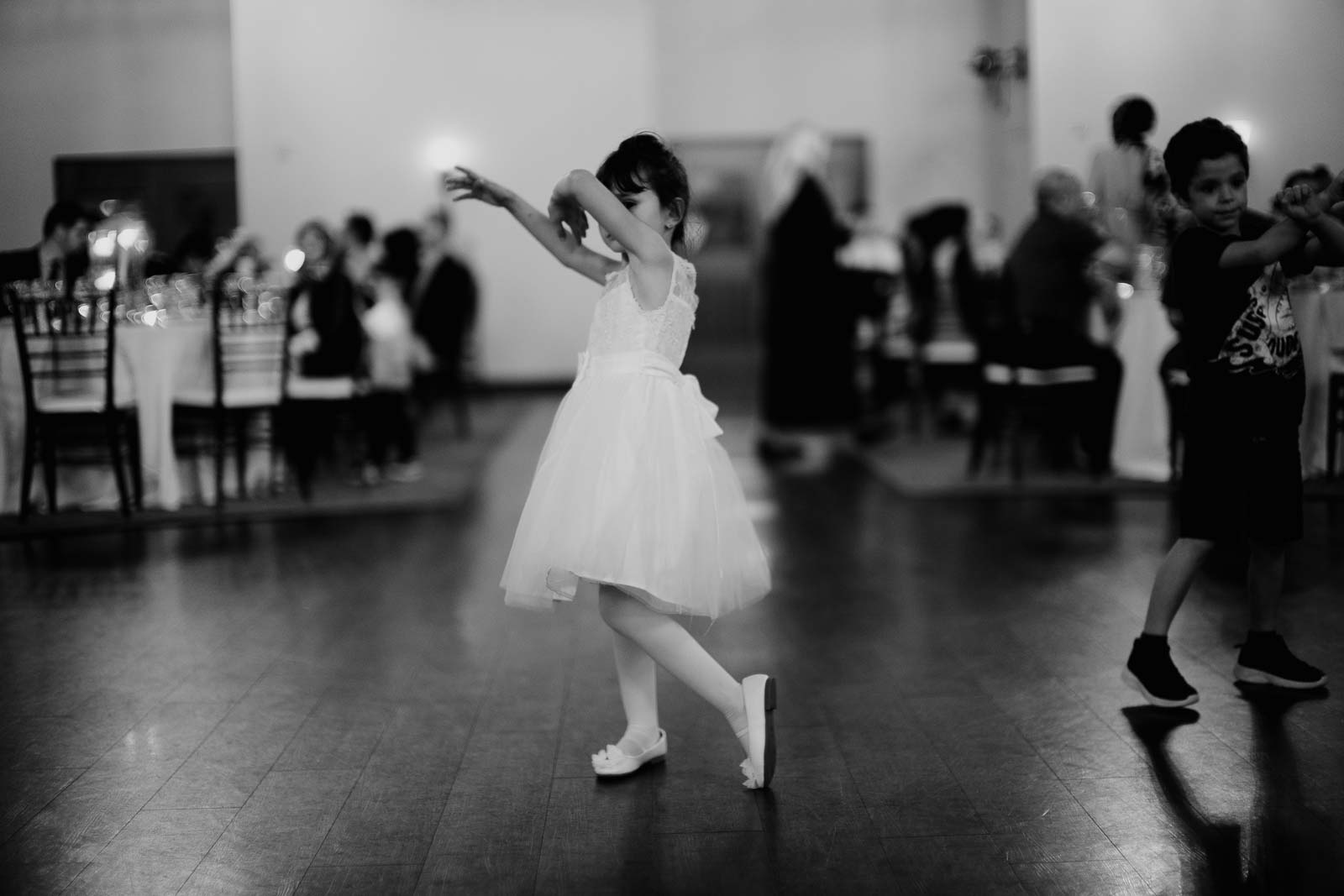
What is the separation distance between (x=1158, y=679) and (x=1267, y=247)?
922 mm

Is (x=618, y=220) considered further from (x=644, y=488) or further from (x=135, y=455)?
(x=135, y=455)

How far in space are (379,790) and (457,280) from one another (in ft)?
23.5

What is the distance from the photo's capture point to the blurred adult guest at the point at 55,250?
17.4 feet

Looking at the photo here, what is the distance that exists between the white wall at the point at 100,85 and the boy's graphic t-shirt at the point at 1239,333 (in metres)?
3.76

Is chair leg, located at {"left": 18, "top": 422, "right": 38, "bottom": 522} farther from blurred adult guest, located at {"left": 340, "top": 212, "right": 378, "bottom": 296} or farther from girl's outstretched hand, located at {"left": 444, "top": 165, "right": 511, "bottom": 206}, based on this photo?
girl's outstretched hand, located at {"left": 444, "top": 165, "right": 511, "bottom": 206}

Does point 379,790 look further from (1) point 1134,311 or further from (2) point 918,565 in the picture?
(1) point 1134,311

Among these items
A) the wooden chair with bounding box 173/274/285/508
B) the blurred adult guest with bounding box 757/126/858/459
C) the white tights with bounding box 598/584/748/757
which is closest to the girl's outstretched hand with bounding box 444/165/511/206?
the white tights with bounding box 598/584/748/757

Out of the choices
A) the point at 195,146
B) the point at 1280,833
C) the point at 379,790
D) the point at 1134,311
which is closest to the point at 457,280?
the point at 195,146

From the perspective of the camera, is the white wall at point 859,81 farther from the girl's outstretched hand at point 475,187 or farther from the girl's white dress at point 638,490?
the girl's white dress at point 638,490

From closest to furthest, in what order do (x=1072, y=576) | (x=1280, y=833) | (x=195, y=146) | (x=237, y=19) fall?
(x=1280, y=833), (x=1072, y=576), (x=195, y=146), (x=237, y=19)

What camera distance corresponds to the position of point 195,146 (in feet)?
19.2

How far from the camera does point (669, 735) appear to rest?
3.12 meters

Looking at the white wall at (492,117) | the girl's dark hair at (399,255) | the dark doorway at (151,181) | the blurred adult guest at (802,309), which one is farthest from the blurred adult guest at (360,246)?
the white wall at (492,117)

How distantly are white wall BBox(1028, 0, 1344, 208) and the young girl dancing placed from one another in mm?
2100
